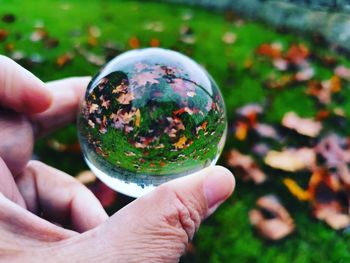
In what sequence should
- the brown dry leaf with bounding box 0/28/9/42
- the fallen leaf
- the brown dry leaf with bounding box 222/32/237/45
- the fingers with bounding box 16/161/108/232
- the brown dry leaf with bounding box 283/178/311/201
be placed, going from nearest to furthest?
the fingers with bounding box 16/161/108/232 < the brown dry leaf with bounding box 283/178/311/201 < the fallen leaf < the brown dry leaf with bounding box 0/28/9/42 < the brown dry leaf with bounding box 222/32/237/45

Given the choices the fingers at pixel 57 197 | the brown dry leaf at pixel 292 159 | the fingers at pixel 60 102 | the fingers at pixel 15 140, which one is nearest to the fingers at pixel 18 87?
the fingers at pixel 15 140

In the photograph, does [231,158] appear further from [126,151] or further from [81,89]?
[126,151]

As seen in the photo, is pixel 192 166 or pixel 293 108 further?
pixel 293 108

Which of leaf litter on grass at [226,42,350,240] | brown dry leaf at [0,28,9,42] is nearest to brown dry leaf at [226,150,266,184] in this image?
leaf litter on grass at [226,42,350,240]

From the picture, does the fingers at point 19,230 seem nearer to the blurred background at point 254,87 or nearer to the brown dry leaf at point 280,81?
the blurred background at point 254,87

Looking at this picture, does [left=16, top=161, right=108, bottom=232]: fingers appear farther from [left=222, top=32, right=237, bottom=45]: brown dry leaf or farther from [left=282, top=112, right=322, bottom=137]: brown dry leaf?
[left=222, top=32, right=237, bottom=45]: brown dry leaf

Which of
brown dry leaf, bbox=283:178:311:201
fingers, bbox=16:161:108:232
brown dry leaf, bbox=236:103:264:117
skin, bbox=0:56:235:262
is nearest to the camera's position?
skin, bbox=0:56:235:262

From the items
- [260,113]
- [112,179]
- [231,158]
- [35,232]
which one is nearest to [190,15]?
[260,113]
